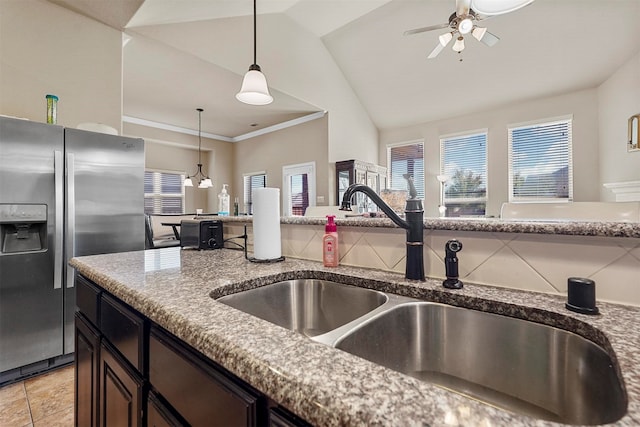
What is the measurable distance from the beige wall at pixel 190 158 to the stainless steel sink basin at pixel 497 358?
6958 mm

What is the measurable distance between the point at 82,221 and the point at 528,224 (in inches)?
103

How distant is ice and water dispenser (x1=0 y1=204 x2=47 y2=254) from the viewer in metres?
1.80

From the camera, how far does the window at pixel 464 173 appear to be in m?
5.43

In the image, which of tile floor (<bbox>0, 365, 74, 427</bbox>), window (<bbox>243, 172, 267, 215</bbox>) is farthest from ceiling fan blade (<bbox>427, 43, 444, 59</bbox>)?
tile floor (<bbox>0, 365, 74, 427</bbox>)

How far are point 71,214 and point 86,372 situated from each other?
54.3 inches

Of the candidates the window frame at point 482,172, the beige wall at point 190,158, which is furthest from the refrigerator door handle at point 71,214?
the window frame at point 482,172

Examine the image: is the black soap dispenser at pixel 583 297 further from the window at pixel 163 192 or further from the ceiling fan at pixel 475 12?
the window at pixel 163 192

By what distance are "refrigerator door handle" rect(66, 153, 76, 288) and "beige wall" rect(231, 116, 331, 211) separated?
3801 millimetres

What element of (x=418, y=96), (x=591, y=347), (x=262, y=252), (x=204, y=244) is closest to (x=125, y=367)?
(x=262, y=252)

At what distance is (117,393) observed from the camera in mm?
870

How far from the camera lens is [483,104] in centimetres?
518

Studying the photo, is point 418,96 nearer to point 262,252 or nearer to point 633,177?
point 633,177

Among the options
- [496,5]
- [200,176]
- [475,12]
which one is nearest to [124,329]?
[496,5]

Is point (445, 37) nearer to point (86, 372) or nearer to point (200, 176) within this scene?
point (86, 372)
